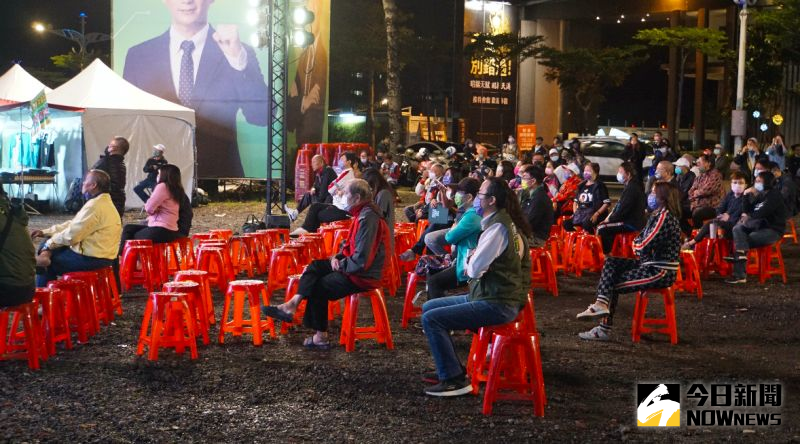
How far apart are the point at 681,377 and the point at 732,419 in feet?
3.69

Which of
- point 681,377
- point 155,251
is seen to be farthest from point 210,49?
point 681,377

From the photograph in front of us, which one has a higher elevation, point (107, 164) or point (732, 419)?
point (107, 164)

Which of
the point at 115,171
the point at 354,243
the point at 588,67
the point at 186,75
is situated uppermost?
the point at 588,67

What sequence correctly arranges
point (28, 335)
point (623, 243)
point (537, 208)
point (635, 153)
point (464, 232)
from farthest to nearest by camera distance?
point (635, 153)
point (623, 243)
point (537, 208)
point (464, 232)
point (28, 335)

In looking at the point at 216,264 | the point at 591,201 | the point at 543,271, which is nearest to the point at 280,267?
the point at 216,264

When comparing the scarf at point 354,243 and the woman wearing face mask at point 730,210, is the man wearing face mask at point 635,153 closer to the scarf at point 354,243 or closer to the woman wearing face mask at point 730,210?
the woman wearing face mask at point 730,210

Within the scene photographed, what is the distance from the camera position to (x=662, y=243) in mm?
7984

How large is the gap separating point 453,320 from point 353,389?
926 mm

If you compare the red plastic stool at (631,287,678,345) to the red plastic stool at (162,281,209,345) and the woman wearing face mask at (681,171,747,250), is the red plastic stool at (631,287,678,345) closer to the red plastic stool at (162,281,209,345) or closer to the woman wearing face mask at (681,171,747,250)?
the red plastic stool at (162,281,209,345)

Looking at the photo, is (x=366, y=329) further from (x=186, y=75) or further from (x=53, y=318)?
(x=186, y=75)

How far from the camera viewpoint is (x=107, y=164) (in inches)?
459

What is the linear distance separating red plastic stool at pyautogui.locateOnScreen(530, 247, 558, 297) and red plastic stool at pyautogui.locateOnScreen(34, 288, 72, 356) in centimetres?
526

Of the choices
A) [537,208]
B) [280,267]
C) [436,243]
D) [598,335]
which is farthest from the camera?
[537,208]

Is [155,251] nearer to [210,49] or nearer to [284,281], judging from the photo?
[284,281]
